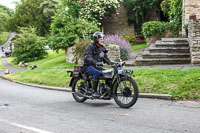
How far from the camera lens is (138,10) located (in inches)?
1256

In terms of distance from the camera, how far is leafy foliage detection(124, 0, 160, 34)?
30672 mm

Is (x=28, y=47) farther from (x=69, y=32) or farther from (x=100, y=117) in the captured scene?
(x=100, y=117)

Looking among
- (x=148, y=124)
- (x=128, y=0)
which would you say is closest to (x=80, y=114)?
(x=148, y=124)

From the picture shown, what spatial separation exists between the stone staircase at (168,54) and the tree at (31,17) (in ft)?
137

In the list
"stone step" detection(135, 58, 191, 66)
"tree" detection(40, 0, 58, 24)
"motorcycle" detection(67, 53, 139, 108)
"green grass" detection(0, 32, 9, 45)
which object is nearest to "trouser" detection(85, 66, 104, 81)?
"motorcycle" detection(67, 53, 139, 108)

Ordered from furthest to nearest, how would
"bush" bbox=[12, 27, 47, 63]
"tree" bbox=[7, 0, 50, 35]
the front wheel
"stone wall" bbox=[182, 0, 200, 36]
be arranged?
"tree" bbox=[7, 0, 50, 35] → "bush" bbox=[12, 27, 47, 63] → "stone wall" bbox=[182, 0, 200, 36] → the front wheel

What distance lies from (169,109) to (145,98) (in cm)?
168

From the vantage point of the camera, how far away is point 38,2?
5691 cm

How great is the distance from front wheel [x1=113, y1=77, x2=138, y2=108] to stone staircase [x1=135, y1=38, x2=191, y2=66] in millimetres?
8393

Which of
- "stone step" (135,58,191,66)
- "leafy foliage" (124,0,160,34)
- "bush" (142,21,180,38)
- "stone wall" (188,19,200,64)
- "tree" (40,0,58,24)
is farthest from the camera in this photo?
"tree" (40,0,58,24)

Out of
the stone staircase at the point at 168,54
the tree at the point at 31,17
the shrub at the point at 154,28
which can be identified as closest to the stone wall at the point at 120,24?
the shrub at the point at 154,28

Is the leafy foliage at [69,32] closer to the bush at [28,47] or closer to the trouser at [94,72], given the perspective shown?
the bush at [28,47]

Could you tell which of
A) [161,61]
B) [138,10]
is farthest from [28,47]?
[161,61]

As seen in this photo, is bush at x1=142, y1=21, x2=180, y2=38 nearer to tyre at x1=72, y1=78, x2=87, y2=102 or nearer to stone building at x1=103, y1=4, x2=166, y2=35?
tyre at x1=72, y1=78, x2=87, y2=102
